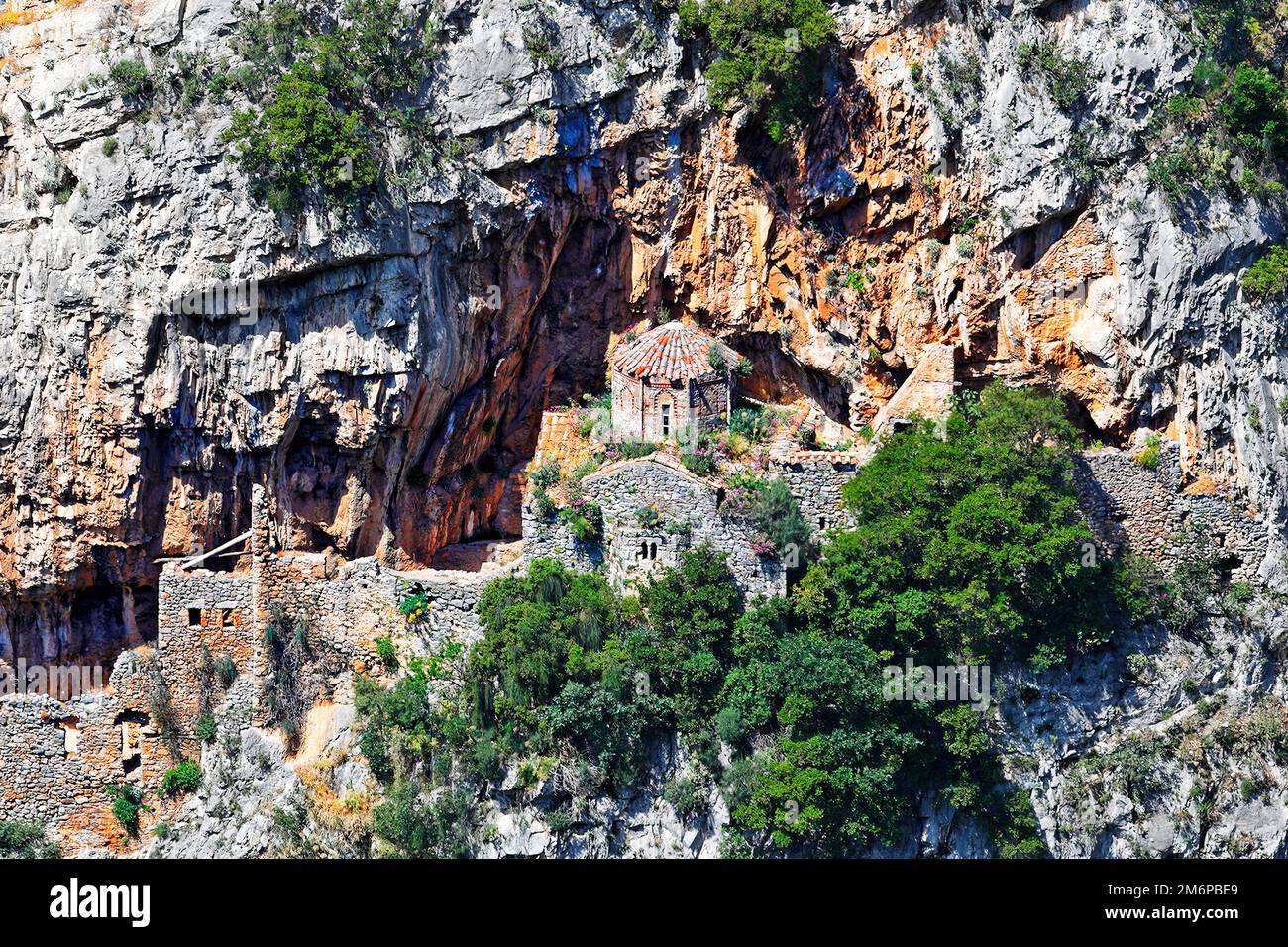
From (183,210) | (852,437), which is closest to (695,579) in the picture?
(852,437)

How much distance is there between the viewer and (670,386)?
54250mm

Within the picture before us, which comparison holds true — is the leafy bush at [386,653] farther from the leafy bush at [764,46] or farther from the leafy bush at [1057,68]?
the leafy bush at [1057,68]

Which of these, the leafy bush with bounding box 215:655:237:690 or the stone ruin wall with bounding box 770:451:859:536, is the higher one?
the stone ruin wall with bounding box 770:451:859:536

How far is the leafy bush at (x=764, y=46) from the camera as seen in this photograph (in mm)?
54344

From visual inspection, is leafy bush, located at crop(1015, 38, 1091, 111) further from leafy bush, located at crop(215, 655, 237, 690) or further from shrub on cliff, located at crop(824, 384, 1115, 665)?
leafy bush, located at crop(215, 655, 237, 690)

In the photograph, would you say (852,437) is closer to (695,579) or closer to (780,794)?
(695,579)

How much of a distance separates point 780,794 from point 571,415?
37.8 feet

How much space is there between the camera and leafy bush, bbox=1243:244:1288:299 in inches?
2067

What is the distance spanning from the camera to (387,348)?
53031 mm

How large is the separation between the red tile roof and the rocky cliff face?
157 centimetres

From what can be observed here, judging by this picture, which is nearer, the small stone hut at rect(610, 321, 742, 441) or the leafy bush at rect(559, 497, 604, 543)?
the leafy bush at rect(559, 497, 604, 543)
